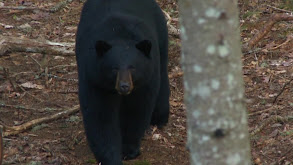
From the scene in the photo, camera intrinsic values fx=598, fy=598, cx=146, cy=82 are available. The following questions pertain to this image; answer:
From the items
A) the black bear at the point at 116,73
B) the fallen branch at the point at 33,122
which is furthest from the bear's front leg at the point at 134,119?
the fallen branch at the point at 33,122

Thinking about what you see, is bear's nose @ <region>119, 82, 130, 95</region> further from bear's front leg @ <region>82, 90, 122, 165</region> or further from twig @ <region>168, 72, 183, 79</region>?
twig @ <region>168, 72, 183, 79</region>

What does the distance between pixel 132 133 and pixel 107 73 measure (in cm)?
106

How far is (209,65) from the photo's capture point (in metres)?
2.95

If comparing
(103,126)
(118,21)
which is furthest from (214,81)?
(103,126)

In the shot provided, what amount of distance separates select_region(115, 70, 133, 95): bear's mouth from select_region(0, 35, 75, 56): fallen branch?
2.58 meters

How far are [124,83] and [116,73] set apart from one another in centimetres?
15

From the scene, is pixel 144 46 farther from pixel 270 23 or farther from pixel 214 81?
pixel 270 23

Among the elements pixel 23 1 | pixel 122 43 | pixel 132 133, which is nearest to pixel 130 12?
pixel 122 43

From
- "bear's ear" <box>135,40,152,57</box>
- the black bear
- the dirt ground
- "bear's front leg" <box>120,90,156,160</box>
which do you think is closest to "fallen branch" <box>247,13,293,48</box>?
the dirt ground

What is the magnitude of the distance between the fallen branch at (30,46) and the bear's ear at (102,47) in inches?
95.2

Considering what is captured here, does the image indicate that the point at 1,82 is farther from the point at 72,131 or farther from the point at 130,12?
the point at 130,12

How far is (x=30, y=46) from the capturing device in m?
7.73

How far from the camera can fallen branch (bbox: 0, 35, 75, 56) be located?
299 inches

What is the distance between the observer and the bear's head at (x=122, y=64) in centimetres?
539
